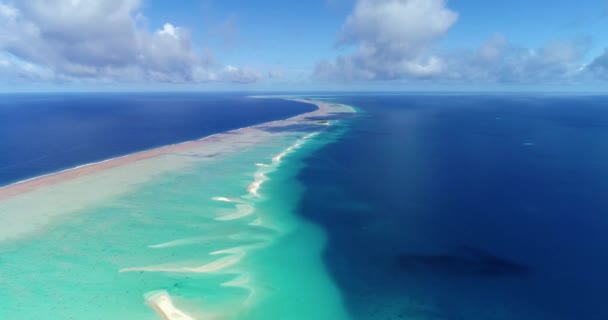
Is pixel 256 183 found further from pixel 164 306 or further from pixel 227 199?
pixel 164 306

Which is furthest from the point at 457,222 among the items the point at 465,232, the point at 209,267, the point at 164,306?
the point at 164,306

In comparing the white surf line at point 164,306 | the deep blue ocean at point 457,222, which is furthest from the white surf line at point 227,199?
the white surf line at point 164,306

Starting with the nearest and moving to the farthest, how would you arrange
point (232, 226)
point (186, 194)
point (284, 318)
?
point (284, 318) < point (232, 226) < point (186, 194)

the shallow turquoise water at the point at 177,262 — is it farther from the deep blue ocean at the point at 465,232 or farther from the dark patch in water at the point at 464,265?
the dark patch in water at the point at 464,265

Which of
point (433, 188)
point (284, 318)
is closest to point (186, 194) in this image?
point (284, 318)

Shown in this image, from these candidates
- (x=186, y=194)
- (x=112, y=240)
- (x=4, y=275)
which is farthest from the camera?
(x=186, y=194)

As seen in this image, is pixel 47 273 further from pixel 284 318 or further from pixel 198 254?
pixel 284 318
